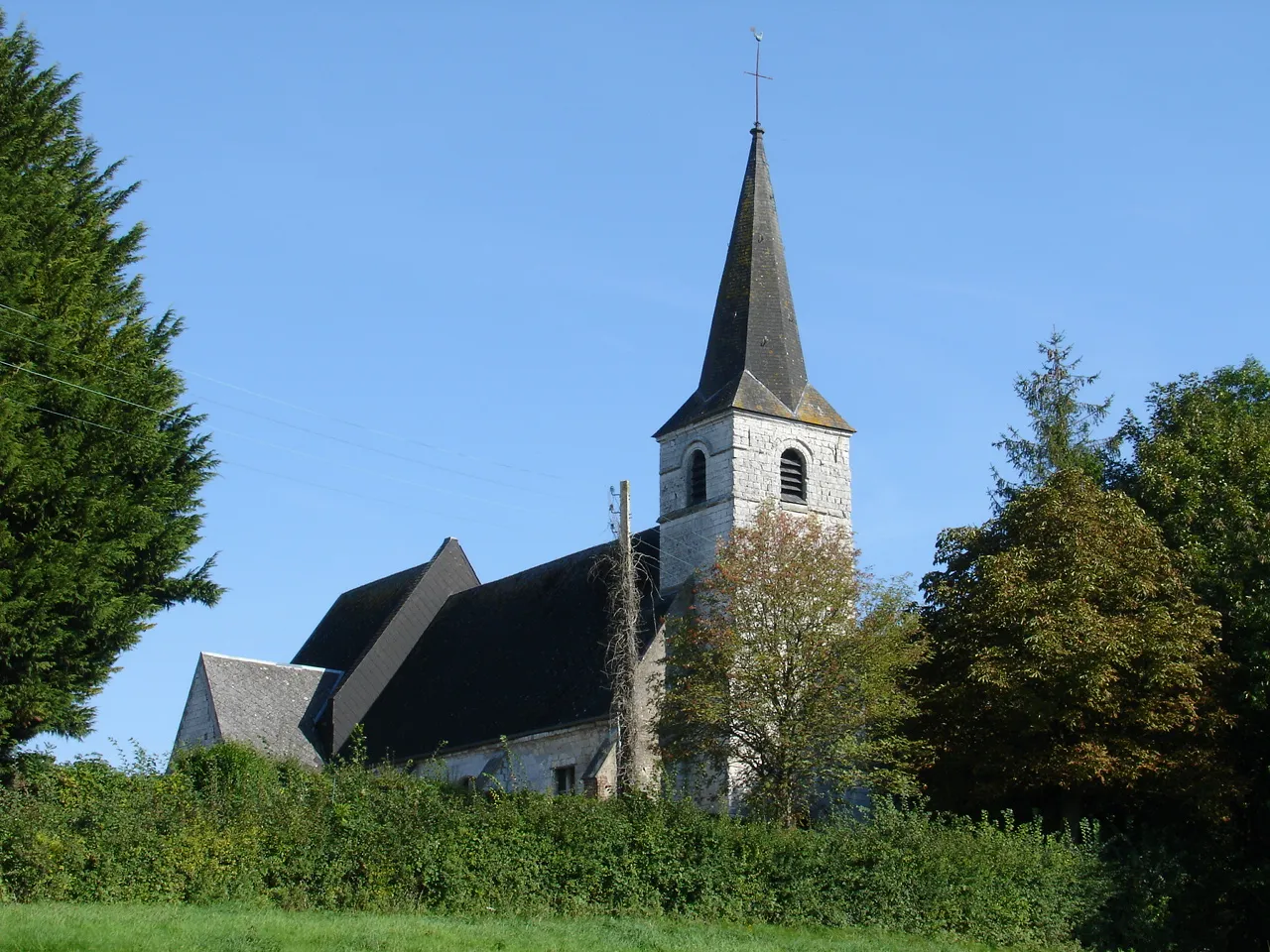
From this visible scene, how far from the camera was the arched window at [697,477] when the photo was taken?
36125 millimetres

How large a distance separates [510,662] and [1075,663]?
1451cm

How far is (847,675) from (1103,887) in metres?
6.02

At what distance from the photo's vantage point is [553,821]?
21.2 metres

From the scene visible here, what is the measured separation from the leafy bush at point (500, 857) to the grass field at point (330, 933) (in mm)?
1007

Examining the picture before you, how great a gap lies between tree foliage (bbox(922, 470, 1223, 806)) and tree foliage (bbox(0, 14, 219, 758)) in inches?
562

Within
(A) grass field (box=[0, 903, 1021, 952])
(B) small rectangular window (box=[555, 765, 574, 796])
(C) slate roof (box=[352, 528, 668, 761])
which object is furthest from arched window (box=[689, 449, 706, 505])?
(A) grass field (box=[0, 903, 1021, 952])

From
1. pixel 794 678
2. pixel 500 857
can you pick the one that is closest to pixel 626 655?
pixel 794 678

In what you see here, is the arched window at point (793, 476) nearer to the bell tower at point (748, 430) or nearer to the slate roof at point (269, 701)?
the bell tower at point (748, 430)

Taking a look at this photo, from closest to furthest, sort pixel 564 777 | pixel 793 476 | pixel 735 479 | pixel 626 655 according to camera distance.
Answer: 1. pixel 626 655
2. pixel 564 777
3. pixel 735 479
4. pixel 793 476

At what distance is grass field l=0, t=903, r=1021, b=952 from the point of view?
14.9 metres

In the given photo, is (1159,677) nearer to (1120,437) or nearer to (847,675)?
(847,675)

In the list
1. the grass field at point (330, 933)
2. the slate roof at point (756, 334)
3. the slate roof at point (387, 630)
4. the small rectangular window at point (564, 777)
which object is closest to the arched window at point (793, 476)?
the slate roof at point (756, 334)

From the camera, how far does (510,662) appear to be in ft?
124

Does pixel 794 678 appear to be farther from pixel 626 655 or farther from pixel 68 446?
pixel 68 446
